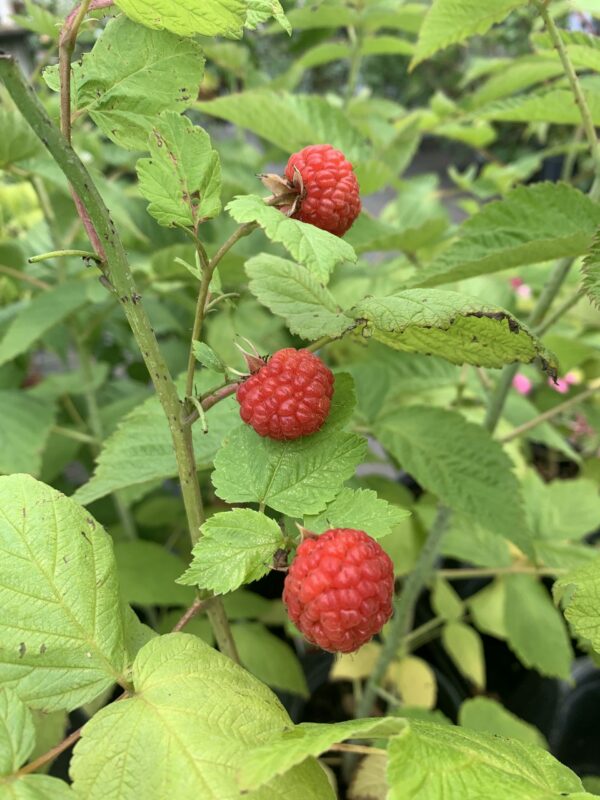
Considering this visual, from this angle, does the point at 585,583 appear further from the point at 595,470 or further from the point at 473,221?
the point at 595,470

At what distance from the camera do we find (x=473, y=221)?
528mm

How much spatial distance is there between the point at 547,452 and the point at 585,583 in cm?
127

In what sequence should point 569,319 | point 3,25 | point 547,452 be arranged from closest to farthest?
point 569,319 → point 547,452 → point 3,25

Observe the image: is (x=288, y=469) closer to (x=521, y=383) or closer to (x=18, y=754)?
(x=18, y=754)

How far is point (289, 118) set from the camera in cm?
74

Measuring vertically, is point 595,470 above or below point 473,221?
below

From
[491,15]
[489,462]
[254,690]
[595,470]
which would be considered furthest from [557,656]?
[491,15]

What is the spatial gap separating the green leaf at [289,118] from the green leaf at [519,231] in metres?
0.29

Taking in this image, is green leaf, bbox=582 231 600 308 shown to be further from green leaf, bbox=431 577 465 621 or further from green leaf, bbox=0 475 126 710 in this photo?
green leaf, bbox=431 577 465 621

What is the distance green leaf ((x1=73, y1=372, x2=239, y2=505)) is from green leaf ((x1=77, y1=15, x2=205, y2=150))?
0.70ft

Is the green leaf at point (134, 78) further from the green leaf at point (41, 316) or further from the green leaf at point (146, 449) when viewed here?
the green leaf at point (41, 316)

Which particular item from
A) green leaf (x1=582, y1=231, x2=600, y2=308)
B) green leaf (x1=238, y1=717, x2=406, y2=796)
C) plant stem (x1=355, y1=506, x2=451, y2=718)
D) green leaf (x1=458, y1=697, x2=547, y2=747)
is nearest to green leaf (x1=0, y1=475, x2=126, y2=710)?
green leaf (x1=238, y1=717, x2=406, y2=796)

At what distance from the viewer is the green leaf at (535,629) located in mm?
839

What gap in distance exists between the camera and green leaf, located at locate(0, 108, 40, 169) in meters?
0.70
